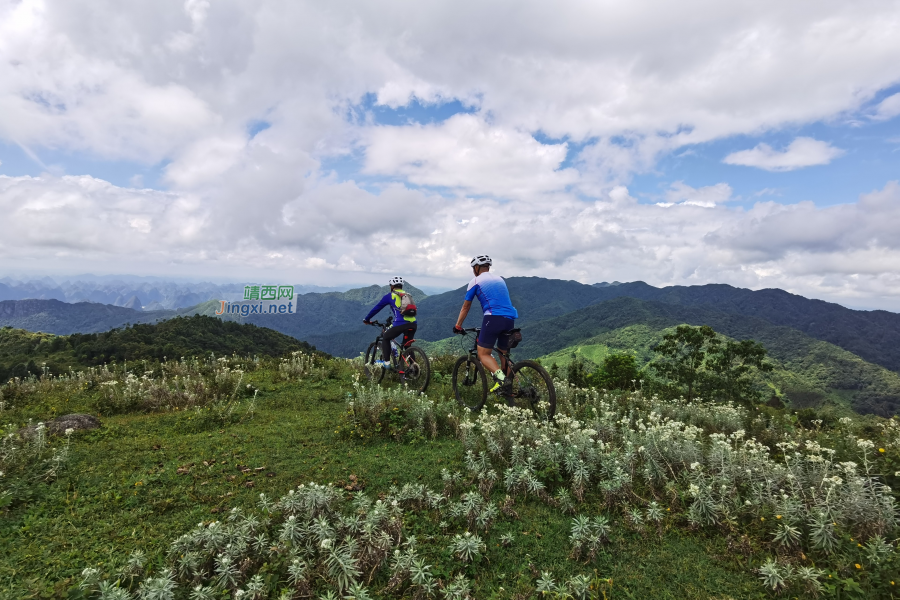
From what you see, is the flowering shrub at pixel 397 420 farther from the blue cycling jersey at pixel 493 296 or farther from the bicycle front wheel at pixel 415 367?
the bicycle front wheel at pixel 415 367

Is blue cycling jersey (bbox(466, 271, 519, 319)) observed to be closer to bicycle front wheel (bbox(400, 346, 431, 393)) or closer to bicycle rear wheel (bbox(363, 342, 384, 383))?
bicycle front wheel (bbox(400, 346, 431, 393))

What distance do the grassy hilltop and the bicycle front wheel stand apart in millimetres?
3123

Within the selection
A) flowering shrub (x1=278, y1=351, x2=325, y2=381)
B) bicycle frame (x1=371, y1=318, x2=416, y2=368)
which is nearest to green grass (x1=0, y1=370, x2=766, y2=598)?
bicycle frame (x1=371, y1=318, x2=416, y2=368)

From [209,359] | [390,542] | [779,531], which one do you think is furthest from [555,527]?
[209,359]

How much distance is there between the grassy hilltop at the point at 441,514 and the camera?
12.4 ft

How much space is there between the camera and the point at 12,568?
12.9 ft

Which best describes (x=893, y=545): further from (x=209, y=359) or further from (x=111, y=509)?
(x=209, y=359)

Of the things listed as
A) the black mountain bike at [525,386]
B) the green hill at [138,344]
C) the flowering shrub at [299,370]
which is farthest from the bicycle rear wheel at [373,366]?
the green hill at [138,344]

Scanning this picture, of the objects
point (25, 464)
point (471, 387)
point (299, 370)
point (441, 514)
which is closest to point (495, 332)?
point (471, 387)

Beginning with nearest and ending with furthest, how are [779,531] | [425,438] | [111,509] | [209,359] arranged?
[779,531] < [111,509] < [425,438] < [209,359]

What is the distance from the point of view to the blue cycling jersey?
883 centimetres

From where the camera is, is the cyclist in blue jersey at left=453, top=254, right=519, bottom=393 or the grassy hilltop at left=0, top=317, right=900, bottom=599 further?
the cyclist in blue jersey at left=453, top=254, right=519, bottom=393

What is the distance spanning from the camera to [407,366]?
1145 cm

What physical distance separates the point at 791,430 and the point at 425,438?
8.01 meters
